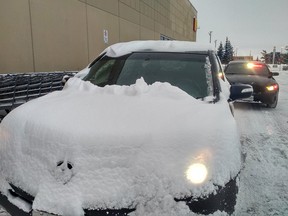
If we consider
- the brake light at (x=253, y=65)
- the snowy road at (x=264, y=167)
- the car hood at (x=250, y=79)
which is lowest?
the snowy road at (x=264, y=167)

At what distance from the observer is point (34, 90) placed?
19.7ft

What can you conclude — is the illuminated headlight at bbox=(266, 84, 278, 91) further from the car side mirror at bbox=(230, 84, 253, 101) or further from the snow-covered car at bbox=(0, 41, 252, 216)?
the snow-covered car at bbox=(0, 41, 252, 216)

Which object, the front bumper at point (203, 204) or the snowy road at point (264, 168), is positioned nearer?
the front bumper at point (203, 204)

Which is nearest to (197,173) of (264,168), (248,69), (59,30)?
(264,168)

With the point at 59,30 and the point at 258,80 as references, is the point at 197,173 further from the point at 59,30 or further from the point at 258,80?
the point at 59,30

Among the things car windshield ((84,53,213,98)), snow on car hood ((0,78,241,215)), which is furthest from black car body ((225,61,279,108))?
snow on car hood ((0,78,241,215))

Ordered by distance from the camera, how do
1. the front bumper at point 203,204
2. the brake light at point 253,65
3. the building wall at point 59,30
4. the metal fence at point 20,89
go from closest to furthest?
1. the front bumper at point 203,204
2. the metal fence at point 20,89
3. the building wall at point 59,30
4. the brake light at point 253,65

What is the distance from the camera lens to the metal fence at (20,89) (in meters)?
5.43

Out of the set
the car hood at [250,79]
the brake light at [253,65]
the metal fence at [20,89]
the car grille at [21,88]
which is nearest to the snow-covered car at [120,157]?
the metal fence at [20,89]

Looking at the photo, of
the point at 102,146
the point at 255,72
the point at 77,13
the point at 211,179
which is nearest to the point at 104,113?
the point at 102,146

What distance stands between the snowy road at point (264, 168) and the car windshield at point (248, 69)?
2.55m

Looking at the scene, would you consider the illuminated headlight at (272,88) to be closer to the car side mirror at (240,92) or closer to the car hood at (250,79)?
the car hood at (250,79)

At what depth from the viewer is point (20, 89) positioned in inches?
231

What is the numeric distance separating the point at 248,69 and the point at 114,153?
916 centimetres
